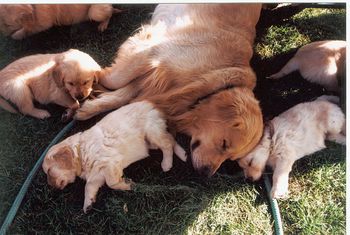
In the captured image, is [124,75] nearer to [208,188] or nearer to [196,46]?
[196,46]

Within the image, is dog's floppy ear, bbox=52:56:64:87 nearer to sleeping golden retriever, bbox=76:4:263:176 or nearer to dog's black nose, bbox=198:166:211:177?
sleeping golden retriever, bbox=76:4:263:176

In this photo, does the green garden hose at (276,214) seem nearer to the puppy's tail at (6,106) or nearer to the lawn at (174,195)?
the lawn at (174,195)

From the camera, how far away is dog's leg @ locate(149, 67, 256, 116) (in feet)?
10.4

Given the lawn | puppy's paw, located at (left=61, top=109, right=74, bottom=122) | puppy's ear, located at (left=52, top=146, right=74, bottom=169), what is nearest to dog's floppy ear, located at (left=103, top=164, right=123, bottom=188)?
the lawn

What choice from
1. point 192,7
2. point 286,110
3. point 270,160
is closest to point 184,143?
point 270,160

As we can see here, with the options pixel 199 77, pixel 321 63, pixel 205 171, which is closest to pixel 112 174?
pixel 205 171

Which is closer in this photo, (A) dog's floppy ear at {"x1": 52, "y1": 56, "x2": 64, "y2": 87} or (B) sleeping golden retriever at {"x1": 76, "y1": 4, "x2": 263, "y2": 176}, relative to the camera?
(B) sleeping golden retriever at {"x1": 76, "y1": 4, "x2": 263, "y2": 176}

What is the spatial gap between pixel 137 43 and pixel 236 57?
0.86 metres

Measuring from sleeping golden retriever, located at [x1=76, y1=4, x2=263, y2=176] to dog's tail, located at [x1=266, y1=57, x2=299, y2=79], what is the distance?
0.40 metres

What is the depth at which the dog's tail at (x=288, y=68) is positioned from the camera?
3765 mm

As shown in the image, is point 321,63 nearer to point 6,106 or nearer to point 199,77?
point 199,77

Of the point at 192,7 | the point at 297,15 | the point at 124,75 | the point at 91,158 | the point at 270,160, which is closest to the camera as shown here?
the point at 91,158

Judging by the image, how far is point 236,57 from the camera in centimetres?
339

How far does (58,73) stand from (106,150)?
0.78 m
